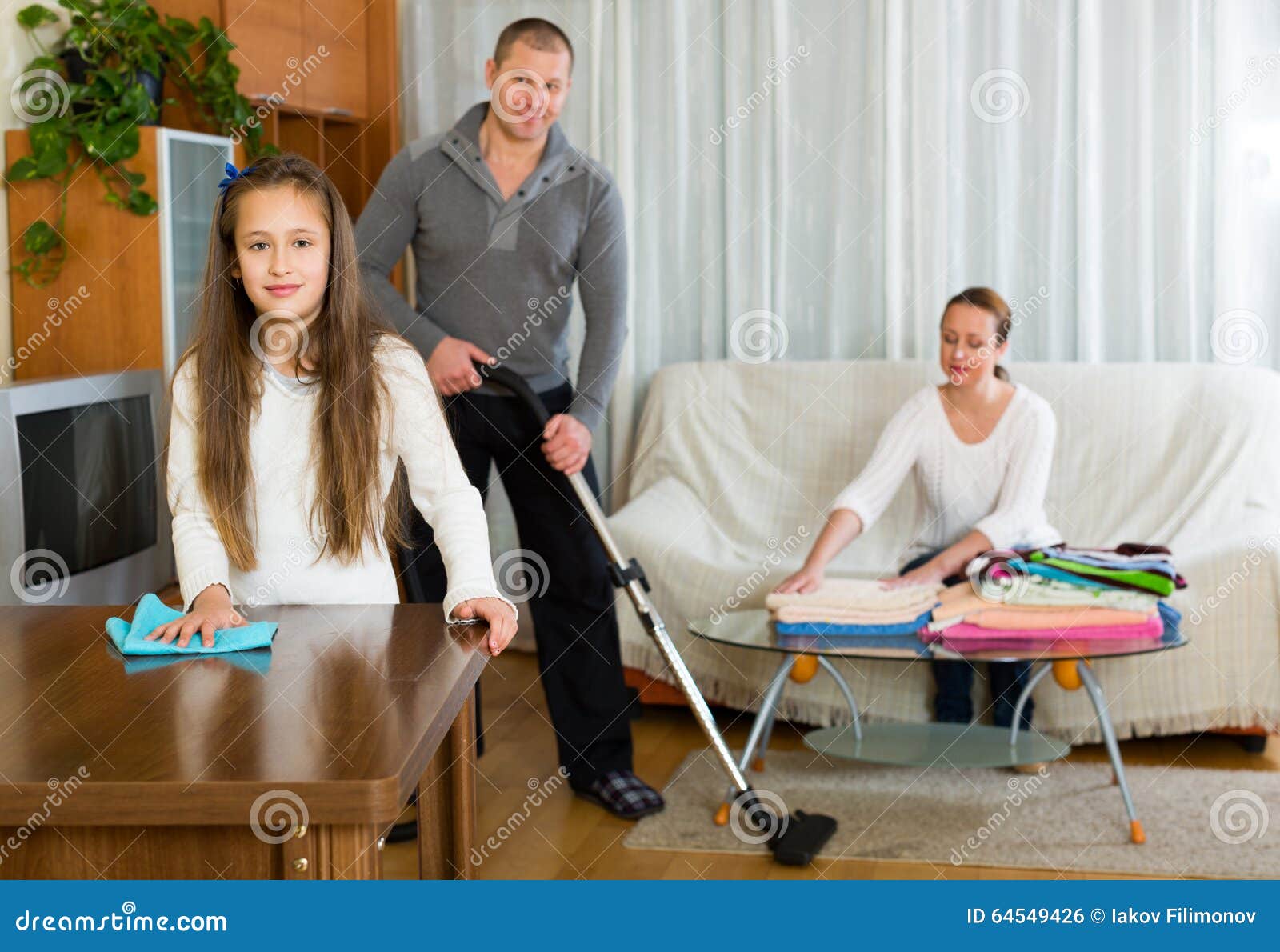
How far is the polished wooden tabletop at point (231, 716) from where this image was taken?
96cm

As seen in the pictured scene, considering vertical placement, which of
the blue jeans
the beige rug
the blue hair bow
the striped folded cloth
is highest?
the blue hair bow

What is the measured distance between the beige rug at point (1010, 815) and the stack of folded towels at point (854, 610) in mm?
357

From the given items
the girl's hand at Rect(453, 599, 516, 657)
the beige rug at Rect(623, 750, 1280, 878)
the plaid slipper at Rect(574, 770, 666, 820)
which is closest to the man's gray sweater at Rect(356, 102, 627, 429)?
the plaid slipper at Rect(574, 770, 666, 820)

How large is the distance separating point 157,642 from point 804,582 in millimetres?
1601

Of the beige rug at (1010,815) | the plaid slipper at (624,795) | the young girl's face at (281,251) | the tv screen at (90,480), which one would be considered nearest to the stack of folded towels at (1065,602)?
the beige rug at (1010,815)

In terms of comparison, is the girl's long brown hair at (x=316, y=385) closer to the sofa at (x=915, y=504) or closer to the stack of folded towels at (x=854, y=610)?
the stack of folded towels at (x=854, y=610)

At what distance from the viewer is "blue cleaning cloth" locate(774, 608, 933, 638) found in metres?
2.59

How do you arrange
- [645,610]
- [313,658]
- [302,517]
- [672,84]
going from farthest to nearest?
1. [672,84]
2. [645,610]
3. [302,517]
4. [313,658]

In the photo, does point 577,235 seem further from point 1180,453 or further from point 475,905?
point 475,905

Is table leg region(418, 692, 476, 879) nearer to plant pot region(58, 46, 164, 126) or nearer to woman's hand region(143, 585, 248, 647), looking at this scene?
woman's hand region(143, 585, 248, 647)

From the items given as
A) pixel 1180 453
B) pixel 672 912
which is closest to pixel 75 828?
pixel 672 912

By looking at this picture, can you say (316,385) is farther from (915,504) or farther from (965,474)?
(915,504)

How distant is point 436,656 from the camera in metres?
1.31

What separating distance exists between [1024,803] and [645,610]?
89cm
